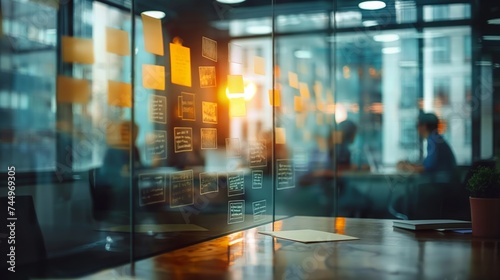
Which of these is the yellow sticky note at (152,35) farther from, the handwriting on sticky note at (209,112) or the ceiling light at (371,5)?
the ceiling light at (371,5)

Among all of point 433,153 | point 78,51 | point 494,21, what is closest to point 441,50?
point 494,21

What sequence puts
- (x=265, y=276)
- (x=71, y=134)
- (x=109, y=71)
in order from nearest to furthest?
1. (x=265, y=276)
2. (x=109, y=71)
3. (x=71, y=134)

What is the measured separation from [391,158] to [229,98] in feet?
11.0

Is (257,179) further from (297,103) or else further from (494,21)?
(494,21)

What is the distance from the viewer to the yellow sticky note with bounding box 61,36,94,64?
2371 mm

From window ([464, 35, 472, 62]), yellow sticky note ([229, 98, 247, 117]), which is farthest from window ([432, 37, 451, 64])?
yellow sticky note ([229, 98, 247, 117])

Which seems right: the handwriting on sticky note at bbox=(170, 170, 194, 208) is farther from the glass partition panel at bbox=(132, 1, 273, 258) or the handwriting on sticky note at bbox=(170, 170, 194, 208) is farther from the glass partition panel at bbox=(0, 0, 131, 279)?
the glass partition panel at bbox=(0, 0, 131, 279)

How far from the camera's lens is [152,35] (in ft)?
7.67

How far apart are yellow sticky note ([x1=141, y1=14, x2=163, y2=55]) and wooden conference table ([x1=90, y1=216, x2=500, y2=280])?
0.79 meters

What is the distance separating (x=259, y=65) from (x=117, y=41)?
46.9 inches

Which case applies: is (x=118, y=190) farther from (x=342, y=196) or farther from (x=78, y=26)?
(x=342, y=196)

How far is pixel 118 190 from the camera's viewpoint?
4.87m

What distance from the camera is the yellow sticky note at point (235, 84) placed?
2.89m

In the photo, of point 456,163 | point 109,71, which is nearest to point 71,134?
point 109,71
